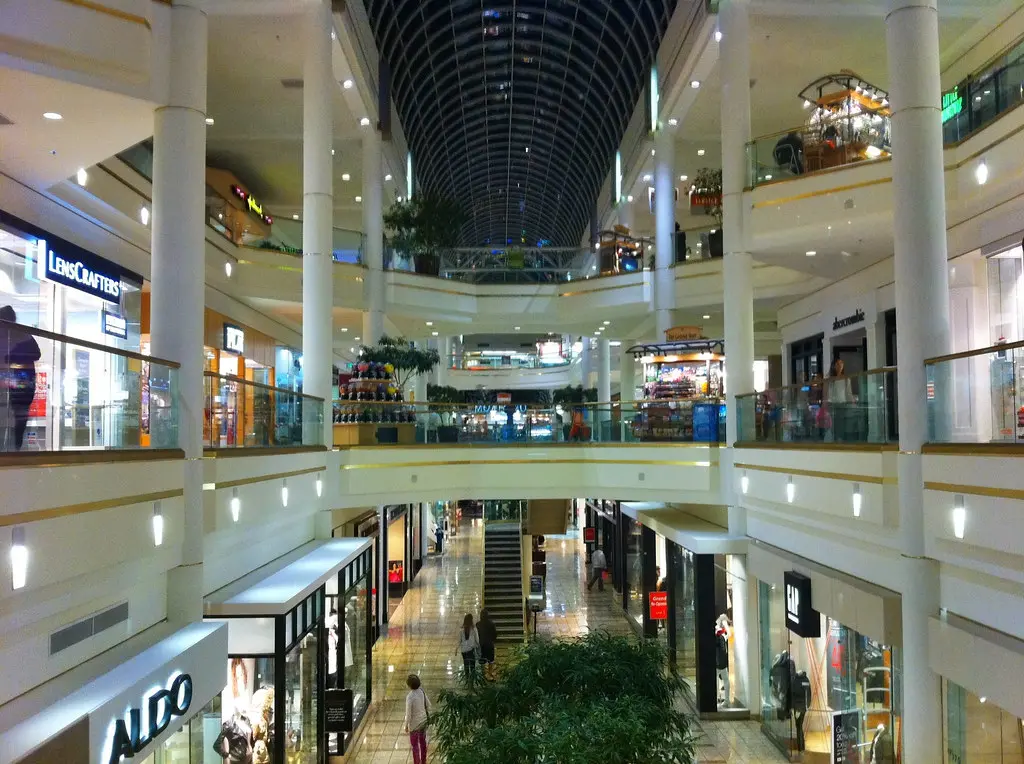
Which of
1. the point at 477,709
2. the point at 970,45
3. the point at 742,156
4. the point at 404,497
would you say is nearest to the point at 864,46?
the point at 970,45

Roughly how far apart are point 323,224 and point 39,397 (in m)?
8.76

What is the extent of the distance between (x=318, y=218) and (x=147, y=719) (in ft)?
29.9

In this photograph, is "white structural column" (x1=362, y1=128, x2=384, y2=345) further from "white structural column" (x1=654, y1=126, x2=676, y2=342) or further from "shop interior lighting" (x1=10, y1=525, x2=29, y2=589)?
"shop interior lighting" (x1=10, y1=525, x2=29, y2=589)

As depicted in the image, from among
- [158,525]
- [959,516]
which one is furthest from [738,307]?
[158,525]

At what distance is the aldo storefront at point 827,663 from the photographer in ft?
27.8

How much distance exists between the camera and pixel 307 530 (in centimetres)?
1255

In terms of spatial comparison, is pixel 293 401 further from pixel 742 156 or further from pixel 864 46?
pixel 864 46

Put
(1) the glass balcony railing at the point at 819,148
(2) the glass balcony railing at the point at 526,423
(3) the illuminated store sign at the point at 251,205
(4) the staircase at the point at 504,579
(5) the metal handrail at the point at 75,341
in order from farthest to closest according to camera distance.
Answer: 1. (3) the illuminated store sign at the point at 251,205
2. (4) the staircase at the point at 504,579
3. (2) the glass balcony railing at the point at 526,423
4. (1) the glass balcony railing at the point at 819,148
5. (5) the metal handrail at the point at 75,341

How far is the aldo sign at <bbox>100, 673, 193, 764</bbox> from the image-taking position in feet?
17.2

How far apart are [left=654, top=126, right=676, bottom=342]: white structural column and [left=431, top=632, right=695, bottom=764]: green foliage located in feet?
47.9

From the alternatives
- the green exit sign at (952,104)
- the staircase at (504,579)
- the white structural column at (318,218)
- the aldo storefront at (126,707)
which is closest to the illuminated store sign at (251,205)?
the white structural column at (318,218)

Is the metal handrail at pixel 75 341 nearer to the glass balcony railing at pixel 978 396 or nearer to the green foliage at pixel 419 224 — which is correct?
the glass balcony railing at pixel 978 396

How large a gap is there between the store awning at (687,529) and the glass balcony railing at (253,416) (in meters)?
5.91

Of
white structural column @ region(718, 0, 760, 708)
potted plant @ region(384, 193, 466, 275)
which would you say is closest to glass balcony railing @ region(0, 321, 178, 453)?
white structural column @ region(718, 0, 760, 708)
